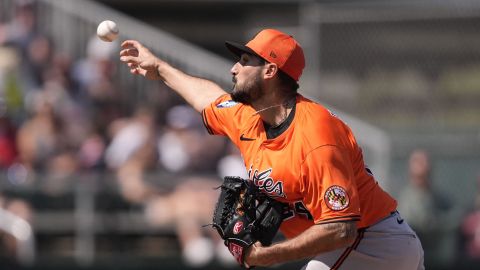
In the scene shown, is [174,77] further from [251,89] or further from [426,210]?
[426,210]

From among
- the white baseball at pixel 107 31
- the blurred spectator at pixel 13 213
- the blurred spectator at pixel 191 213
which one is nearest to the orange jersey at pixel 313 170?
the white baseball at pixel 107 31

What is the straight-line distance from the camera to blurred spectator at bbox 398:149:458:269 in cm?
1047

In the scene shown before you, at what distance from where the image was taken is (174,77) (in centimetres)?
678

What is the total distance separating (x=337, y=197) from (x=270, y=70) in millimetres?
887

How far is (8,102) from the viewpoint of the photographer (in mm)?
10977

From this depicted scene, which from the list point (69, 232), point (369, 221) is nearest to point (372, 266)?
point (369, 221)

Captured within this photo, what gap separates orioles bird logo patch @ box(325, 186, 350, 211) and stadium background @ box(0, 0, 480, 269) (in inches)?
184

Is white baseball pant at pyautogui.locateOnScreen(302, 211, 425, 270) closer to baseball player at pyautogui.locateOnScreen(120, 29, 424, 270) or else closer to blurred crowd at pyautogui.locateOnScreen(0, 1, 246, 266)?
baseball player at pyautogui.locateOnScreen(120, 29, 424, 270)

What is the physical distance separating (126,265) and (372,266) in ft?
14.5

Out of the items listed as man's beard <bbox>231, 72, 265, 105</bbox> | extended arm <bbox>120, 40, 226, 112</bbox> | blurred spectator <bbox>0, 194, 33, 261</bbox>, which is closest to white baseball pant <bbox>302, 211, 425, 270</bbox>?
man's beard <bbox>231, 72, 265, 105</bbox>

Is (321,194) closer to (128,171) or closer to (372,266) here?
(372,266)

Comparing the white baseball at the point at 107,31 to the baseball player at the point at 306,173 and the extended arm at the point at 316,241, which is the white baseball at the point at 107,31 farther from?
the extended arm at the point at 316,241

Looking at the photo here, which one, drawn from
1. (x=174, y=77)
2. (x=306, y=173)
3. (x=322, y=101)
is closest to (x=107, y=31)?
(x=174, y=77)

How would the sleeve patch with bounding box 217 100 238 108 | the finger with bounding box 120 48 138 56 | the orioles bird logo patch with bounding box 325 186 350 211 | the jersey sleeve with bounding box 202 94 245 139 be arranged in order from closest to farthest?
1. the orioles bird logo patch with bounding box 325 186 350 211
2. the jersey sleeve with bounding box 202 94 245 139
3. the sleeve patch with bounding box 217 100 238 108
4. the finger with bounding box 120 48 138 56
